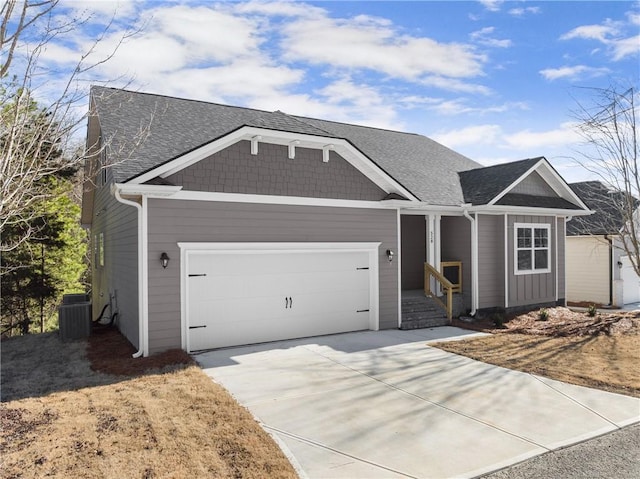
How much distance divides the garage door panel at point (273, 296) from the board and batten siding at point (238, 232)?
36 centimetres

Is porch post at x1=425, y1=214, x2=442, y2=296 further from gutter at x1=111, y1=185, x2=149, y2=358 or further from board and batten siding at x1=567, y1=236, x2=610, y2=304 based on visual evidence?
board and batten siding at x1=567, y1=236, x2=610, y2=304

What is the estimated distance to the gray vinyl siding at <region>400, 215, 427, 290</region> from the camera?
14906 millimetres

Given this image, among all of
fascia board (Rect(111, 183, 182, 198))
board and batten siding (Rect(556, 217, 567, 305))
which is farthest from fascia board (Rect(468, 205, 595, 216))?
fascia board (Rect(111, 183, 182, 198))

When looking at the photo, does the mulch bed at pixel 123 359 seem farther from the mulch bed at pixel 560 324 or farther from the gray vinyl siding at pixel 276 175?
the mulch bed at pixel 560 324

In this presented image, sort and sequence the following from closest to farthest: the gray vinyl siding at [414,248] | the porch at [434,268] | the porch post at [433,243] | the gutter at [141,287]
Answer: the gutter at [141,287] → the porch at [434,268] → the porch post at [433,243] → the gray vinyl siding at [414,248]

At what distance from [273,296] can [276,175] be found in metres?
2.75

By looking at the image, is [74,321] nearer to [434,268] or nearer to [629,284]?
[434,268]

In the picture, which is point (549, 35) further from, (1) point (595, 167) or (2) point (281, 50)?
(2) point (281, 50)

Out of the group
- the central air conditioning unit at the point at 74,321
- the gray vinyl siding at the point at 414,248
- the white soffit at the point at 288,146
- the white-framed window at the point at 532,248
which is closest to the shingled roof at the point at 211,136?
the white soffit at the point at 288,146

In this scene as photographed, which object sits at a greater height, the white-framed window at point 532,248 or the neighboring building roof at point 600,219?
the neighboring building roof at point 600,219

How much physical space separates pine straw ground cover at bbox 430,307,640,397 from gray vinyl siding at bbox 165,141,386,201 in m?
4.35

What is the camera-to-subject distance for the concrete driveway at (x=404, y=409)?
458 centimetres

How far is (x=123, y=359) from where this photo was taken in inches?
324

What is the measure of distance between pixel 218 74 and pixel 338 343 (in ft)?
25.8
